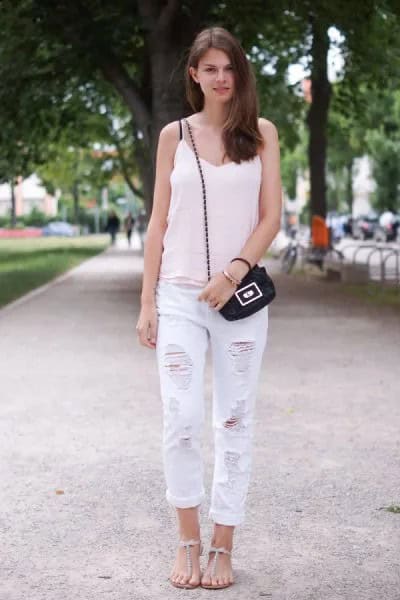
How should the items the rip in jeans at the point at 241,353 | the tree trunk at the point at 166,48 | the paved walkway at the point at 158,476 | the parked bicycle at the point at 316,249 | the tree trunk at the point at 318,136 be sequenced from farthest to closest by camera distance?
the parked bicycle at the point at 316,249 → the tree trunk at the point at 318,136 → the tree trunk at the point at 166,48 → the paved walkway at the point at 158,476 → the rip in jeans at the point at 241,353

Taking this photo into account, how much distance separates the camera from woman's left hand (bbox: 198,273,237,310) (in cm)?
431

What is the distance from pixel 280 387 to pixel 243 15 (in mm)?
8982

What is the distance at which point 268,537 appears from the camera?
17.2ft

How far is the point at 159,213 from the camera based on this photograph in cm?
447

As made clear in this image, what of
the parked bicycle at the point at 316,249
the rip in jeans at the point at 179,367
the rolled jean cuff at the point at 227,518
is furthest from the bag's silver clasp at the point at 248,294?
the parked bicycle at the point at 316,249

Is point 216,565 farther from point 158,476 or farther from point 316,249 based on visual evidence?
point 316,249

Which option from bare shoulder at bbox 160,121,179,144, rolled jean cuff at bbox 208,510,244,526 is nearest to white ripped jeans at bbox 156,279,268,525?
rolled jean cuff at bbox 208,510,244,526

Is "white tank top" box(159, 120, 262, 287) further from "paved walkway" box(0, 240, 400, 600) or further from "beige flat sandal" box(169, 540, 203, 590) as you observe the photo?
"paved walkway" box(0, 240, 400, 600)

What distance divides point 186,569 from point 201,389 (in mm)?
678

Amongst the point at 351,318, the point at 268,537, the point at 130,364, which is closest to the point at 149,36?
the point at 351,318

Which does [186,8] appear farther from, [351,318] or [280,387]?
[280,387]

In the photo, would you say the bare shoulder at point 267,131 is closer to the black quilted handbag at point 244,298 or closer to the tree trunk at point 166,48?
the black quilted handbag at point 244,298

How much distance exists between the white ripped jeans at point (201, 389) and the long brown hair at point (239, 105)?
52 centimetres

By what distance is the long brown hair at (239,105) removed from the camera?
4.38 metres
